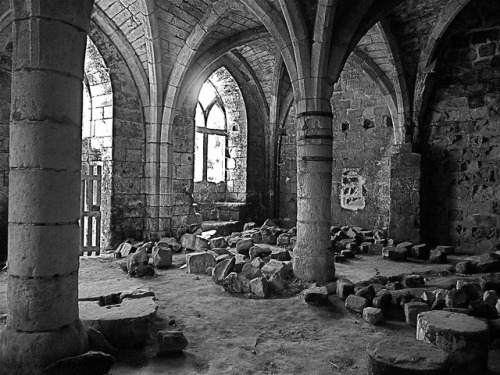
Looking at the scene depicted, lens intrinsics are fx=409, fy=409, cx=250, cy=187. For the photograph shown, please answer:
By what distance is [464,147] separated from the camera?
30.2 ft

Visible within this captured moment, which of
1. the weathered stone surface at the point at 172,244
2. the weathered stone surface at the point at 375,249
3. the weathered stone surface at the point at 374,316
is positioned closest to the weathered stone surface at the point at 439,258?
the weathered stone surface at the point at 375,249

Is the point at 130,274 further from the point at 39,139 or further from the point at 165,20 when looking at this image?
the point at 165,20

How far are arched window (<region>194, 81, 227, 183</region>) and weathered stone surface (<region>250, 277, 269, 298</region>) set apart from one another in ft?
24.2

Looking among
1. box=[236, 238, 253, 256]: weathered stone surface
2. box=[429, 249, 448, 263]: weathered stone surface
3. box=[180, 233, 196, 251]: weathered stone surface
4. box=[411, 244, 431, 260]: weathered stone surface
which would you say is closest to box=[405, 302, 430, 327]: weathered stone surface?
box=[429, 249, 448, 263]: weathered stone surface

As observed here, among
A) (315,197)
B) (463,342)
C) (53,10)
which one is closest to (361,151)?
(315,197)

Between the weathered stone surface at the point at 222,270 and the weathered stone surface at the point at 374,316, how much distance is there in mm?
2179

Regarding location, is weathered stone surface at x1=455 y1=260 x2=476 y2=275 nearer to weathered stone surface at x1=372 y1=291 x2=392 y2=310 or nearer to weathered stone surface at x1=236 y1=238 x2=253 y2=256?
weathered stone surface at x1=372 y1=291 x2=392 y2=310

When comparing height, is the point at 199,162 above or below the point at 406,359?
above

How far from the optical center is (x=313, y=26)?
239 inches

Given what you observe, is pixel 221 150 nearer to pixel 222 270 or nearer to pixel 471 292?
pixel 222 270

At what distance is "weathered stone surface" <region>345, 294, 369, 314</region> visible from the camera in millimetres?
4676

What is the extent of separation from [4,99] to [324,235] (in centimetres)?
574

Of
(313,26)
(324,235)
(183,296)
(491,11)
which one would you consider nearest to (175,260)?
(183,296)

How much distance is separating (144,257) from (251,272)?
2.02m
